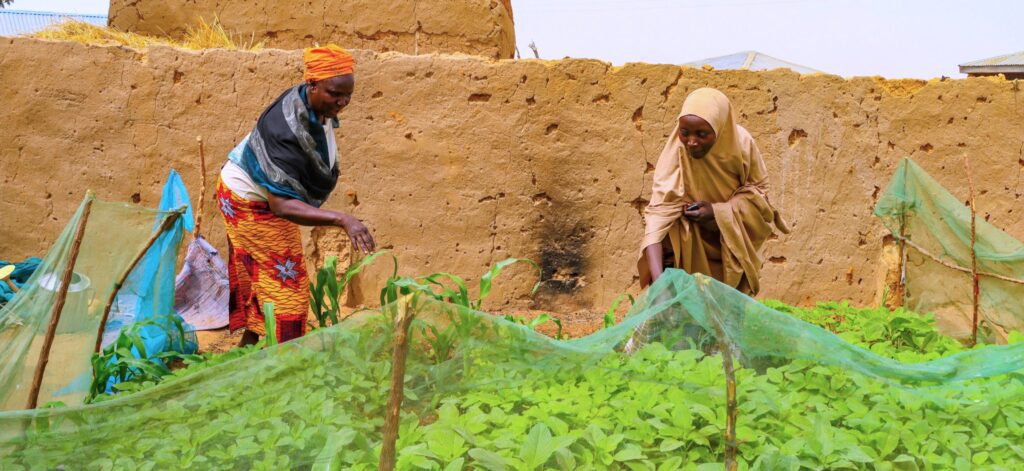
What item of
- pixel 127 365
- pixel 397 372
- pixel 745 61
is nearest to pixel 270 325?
pixel 127 365

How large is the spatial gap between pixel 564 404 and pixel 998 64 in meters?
15.6

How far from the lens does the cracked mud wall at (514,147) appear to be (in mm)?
5348

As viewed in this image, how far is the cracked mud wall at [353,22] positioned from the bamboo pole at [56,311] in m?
2.85

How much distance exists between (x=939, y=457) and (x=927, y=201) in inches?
110

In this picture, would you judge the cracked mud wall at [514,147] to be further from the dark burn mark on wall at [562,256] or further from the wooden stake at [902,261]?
the wooden stake at [902,261]

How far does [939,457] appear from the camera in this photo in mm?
2314

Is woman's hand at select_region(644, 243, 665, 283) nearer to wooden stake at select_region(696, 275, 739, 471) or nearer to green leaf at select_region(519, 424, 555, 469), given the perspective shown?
wooden stake at select_region(696, 275, 739, 471)

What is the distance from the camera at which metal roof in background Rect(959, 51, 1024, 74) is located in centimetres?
1505

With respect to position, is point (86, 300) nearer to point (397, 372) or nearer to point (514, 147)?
point (397, 372)

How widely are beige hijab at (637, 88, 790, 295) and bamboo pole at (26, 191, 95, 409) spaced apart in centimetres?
227

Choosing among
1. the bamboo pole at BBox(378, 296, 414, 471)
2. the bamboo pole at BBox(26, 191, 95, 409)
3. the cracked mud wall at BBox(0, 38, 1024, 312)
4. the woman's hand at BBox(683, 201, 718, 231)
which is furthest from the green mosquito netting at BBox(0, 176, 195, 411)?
the woman's hand at BBox(683, 201, 718, 231)

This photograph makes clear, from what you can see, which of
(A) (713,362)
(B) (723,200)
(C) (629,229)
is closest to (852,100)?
(C) (629,229)

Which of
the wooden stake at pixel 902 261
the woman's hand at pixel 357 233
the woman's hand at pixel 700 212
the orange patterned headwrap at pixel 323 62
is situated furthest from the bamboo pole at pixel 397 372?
the wooden stake at pixel 902 261

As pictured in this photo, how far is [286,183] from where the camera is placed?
12.1ft
